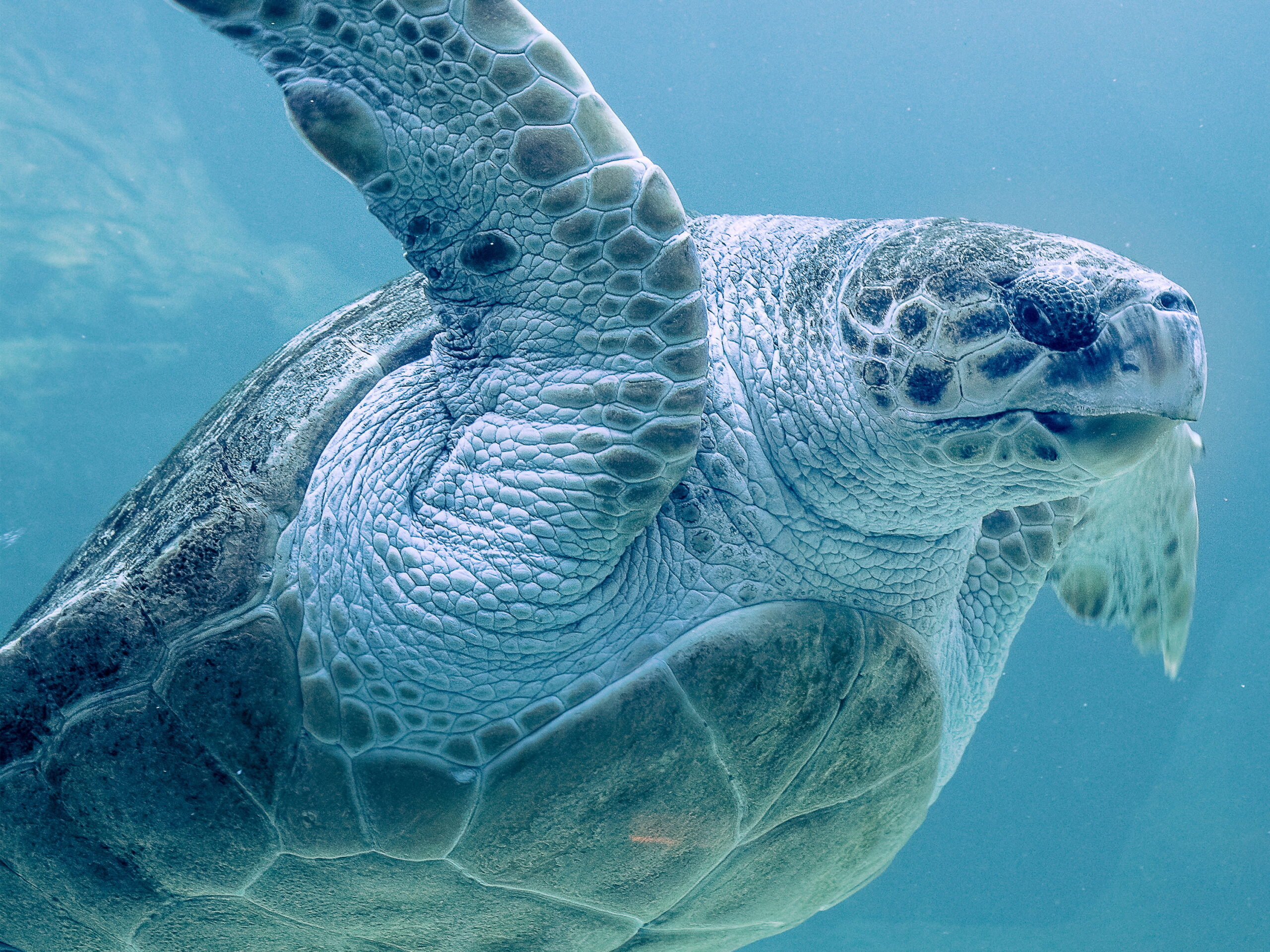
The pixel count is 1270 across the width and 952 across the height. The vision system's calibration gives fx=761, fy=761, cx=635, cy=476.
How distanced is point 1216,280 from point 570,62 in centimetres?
4136

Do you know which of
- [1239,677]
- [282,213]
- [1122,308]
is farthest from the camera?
[282,213]


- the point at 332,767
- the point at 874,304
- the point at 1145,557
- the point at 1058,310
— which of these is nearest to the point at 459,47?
the point at 874,304

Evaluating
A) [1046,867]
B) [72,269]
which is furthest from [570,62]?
[1046,867]

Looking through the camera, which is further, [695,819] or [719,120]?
[719,120]

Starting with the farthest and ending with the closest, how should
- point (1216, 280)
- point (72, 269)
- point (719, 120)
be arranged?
point (719, 120) < point (1216, 280) < point (72, 269)

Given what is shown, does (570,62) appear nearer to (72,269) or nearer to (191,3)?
(191,3)

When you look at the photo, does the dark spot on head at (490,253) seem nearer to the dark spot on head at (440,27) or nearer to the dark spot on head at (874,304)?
the dark spot on head at (440,27)

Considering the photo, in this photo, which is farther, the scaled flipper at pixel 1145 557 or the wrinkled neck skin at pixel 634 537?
the scaled flipper at pixel 1145 557

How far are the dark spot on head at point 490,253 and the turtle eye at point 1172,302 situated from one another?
1.20 metres

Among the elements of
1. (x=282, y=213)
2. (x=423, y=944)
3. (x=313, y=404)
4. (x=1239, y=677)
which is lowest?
(x=423, y=944)

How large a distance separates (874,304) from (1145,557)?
74.0 inches

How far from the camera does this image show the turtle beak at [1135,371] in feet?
4.41

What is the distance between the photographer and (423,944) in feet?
7.20

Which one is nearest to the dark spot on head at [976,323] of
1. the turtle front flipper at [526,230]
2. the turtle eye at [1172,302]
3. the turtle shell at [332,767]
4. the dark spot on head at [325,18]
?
the turtle eye at [1172,302]
